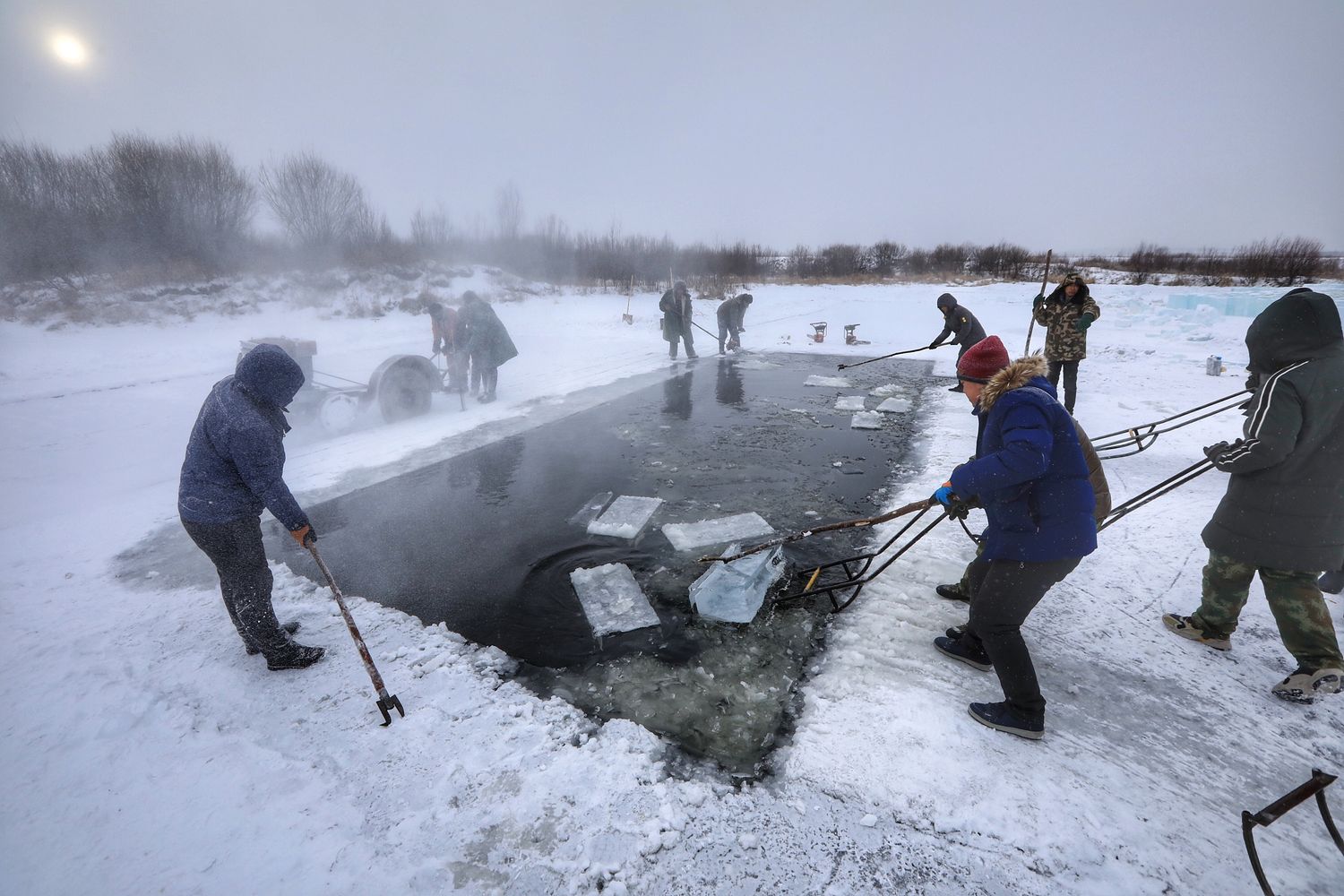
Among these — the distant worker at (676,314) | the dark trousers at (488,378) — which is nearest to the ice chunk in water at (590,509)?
the dark trousers at (488,378)

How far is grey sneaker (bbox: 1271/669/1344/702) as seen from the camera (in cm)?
241

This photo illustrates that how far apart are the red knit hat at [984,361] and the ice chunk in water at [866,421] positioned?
4.64 meters

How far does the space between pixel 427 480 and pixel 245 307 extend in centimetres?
1641

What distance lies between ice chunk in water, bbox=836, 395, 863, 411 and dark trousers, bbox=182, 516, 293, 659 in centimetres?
731

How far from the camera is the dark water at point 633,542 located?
8.87ft

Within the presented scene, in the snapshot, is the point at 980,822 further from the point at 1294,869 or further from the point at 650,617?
the point at 650,617

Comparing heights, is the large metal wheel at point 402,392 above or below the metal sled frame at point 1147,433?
below

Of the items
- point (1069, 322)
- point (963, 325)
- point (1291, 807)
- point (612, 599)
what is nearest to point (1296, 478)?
point (1291, 807)

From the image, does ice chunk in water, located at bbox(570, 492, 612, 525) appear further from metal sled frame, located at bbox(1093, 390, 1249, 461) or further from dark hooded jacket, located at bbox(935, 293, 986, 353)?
dark hooded jacket, located at bbox(935, 293, 986, 353)

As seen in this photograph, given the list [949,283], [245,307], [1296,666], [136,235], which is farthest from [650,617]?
[949,283]

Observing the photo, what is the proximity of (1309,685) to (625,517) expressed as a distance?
399 cm

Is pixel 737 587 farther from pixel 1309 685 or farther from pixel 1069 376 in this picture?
pixel 1069 376

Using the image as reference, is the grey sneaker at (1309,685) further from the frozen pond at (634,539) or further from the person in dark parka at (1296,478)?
the frozen pond at (634,539)

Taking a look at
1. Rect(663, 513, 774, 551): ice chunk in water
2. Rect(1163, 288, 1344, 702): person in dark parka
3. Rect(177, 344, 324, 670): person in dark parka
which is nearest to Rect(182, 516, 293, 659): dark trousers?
Rect(177, 344, 324, 670): person in dark parka
